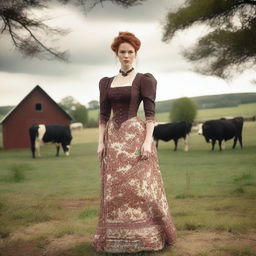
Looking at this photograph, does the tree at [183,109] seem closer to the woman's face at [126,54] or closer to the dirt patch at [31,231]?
the dirt patch at [31,231]

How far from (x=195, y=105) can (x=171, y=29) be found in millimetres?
31220

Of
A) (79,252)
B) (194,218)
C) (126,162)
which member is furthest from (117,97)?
(194,218)

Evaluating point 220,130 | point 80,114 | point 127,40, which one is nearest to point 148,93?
point 127,40

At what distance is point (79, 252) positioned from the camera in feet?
13.9

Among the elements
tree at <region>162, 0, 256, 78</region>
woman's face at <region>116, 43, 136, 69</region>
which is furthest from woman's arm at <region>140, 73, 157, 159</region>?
tree at <region>162, 0, 256, 78</region>

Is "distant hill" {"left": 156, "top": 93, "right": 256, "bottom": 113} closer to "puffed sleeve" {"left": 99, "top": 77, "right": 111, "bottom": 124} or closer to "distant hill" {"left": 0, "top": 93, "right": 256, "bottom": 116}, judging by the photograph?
"distant hill" {"left": 0, "top": 93, "right": 256, "bottom": 116}

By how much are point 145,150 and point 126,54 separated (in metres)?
0.97

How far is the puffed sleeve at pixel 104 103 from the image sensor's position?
4.14 meters

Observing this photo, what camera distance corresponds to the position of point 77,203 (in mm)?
6980

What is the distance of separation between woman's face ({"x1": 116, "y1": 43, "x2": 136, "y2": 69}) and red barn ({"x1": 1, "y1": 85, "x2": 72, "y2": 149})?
20.5 m

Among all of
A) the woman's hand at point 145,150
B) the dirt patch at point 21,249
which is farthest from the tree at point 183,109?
the woman's hand at point 145,150

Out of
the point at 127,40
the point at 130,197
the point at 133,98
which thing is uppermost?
the point at 127,40

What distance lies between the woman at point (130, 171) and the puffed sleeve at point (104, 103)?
0.09 m

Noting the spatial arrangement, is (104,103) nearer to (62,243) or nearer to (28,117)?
(62,243)
